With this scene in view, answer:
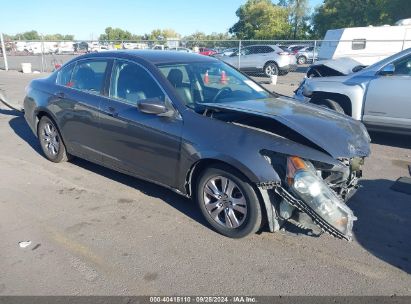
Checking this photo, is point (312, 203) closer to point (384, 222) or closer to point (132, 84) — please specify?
point (384, 222)

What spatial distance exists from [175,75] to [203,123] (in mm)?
865

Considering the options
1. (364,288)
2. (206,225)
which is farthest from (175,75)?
(364,288)

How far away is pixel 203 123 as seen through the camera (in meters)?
3.59

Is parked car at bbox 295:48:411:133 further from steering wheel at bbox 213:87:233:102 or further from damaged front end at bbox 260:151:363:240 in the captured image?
damaged front end at bbox 260:151:363:240

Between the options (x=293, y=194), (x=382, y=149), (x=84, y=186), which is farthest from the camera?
(x=382, y=149)

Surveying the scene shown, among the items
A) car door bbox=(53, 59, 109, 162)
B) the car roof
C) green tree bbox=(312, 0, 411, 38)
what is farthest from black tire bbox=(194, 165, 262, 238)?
green tree bbox=(312, 0, 411, 38)

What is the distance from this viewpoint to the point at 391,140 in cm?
714

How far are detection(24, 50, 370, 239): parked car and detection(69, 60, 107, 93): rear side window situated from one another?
0.02 m

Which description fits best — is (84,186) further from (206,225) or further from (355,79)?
(355,79)

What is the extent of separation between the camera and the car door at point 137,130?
3.83 metres

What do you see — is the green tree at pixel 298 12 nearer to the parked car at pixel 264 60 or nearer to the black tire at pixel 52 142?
the parked car at pixel 264 60

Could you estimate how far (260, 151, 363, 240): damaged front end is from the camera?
10.1 ft

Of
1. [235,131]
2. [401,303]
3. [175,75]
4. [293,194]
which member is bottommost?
[401,303]

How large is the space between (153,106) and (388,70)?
14.8ft
